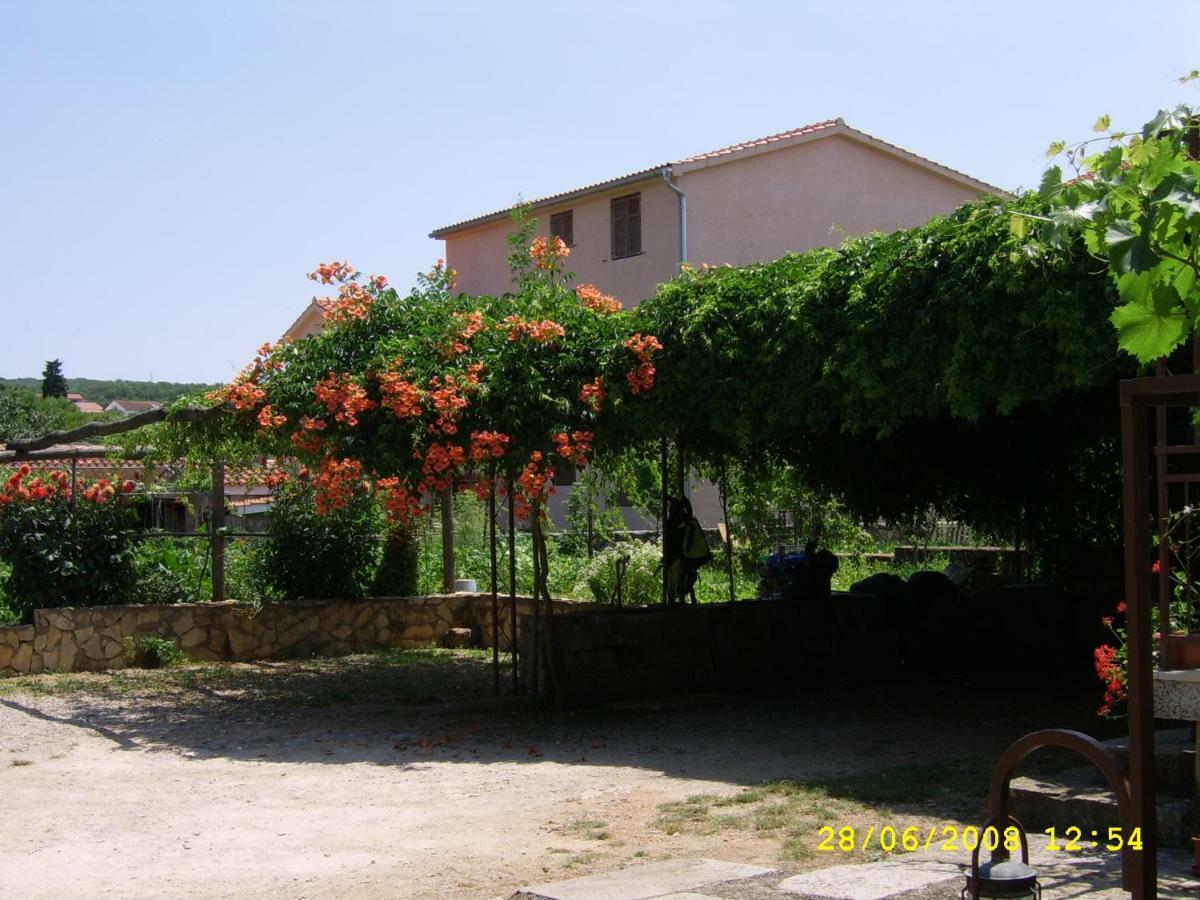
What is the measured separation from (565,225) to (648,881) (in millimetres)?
23020

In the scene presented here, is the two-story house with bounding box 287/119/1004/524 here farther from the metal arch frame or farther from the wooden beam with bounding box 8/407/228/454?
the metal arch frame

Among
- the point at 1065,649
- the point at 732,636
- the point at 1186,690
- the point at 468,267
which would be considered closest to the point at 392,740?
the point at 732,636

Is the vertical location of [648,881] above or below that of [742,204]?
below

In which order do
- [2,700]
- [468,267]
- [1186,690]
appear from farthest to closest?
1. [468,267]
2. [2,700]
3. [1186,690]

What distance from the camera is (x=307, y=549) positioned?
15141 mm

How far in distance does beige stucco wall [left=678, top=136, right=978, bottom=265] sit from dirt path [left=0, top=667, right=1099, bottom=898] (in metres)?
14.9

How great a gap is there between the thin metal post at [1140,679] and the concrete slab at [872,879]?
4.48 ft

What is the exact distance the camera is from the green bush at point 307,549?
15055mm

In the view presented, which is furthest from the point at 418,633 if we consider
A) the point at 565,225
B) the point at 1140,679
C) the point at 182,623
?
the point at 565,225

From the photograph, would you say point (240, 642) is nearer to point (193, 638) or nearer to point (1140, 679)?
point (193, 638)

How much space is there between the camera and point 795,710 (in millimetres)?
11336

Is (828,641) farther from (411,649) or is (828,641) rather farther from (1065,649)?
(411,649)

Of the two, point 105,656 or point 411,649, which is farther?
point 411,649

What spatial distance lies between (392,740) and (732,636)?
3.87 meters
